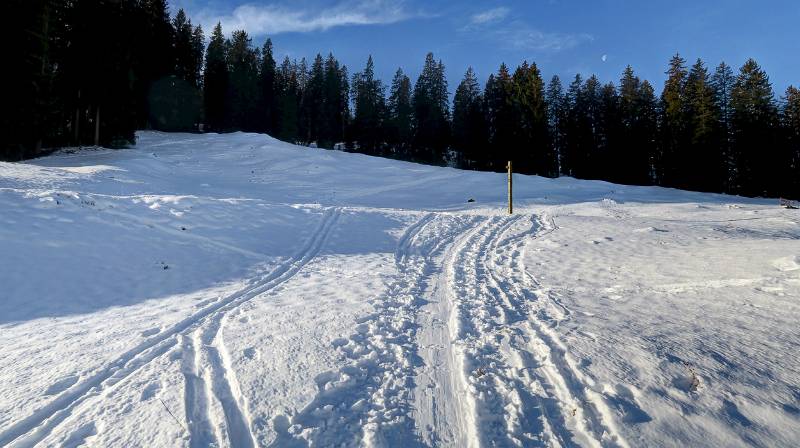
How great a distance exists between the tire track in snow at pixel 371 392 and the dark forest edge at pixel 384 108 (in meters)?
26.4

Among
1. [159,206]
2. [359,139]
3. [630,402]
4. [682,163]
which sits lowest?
[630,402]

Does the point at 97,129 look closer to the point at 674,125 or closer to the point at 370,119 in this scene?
the point at 370,119

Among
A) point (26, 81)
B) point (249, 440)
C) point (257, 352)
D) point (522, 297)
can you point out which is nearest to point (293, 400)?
point (249, 440)

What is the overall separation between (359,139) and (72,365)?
176ft

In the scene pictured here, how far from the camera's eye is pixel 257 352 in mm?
3693

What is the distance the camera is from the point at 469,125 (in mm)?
48562

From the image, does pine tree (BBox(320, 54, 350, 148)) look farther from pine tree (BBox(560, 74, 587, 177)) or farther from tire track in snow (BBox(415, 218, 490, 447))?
tire track in snow (BBox(415, 218, 490, 447))

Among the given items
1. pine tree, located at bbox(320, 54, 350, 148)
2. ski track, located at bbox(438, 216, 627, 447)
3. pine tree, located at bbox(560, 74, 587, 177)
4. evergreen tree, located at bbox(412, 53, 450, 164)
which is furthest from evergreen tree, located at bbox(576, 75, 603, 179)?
ski track, located at bbox(438, 216, 627, 447)

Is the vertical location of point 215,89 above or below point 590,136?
above

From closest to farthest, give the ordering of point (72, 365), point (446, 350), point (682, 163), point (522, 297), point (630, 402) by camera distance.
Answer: point (630, 402) → point (72, 365) → point (446, 350) → point (522, 297) → point (682, 163)

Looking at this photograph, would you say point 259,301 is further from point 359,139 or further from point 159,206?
point 359,139

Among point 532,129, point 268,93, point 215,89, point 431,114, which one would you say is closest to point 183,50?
point 215,89

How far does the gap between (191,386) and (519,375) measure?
2.72 meters

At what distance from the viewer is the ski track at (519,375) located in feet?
8.18
